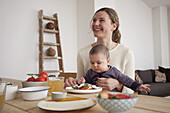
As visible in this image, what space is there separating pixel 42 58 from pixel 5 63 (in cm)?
71

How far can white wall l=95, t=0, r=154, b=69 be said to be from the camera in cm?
495

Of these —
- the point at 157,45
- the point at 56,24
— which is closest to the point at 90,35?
the point at 56,24

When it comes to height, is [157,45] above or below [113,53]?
above

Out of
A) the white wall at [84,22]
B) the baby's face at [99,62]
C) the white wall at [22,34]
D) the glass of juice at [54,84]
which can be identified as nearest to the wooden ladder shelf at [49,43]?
the white wall at [22,34]

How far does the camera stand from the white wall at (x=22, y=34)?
3.09m

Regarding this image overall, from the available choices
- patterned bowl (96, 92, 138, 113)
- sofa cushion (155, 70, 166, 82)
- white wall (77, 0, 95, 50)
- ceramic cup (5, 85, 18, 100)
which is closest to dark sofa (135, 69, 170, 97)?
sofa cushion (155, 70, 166, 82)

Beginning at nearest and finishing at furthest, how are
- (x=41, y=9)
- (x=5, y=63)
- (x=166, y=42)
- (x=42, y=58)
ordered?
(x=5, y=63), (x=42, y=58), (x=41, y=9), (x=166, y=42)

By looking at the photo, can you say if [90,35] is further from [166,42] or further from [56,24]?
[166,42]

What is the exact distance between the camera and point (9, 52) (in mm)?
3127

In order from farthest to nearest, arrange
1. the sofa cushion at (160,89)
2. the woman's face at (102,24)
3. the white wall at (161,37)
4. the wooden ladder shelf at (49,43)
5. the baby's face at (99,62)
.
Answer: the white wall at (161,37)
the sofa cushion at (160,89)
the wooden ladder shelf at (49,43)
the woman's face at (102,24)
the baby's face at (99,62)

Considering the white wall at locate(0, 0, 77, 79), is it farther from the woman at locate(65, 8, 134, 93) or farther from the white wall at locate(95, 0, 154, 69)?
the woman at locate(65, 8, 134, 93)

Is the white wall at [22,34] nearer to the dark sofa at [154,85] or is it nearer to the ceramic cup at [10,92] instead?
the dark sofa at [154,85]

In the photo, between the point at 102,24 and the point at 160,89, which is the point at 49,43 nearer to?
the point at 102,24

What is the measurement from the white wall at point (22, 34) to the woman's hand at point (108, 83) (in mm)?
2447
